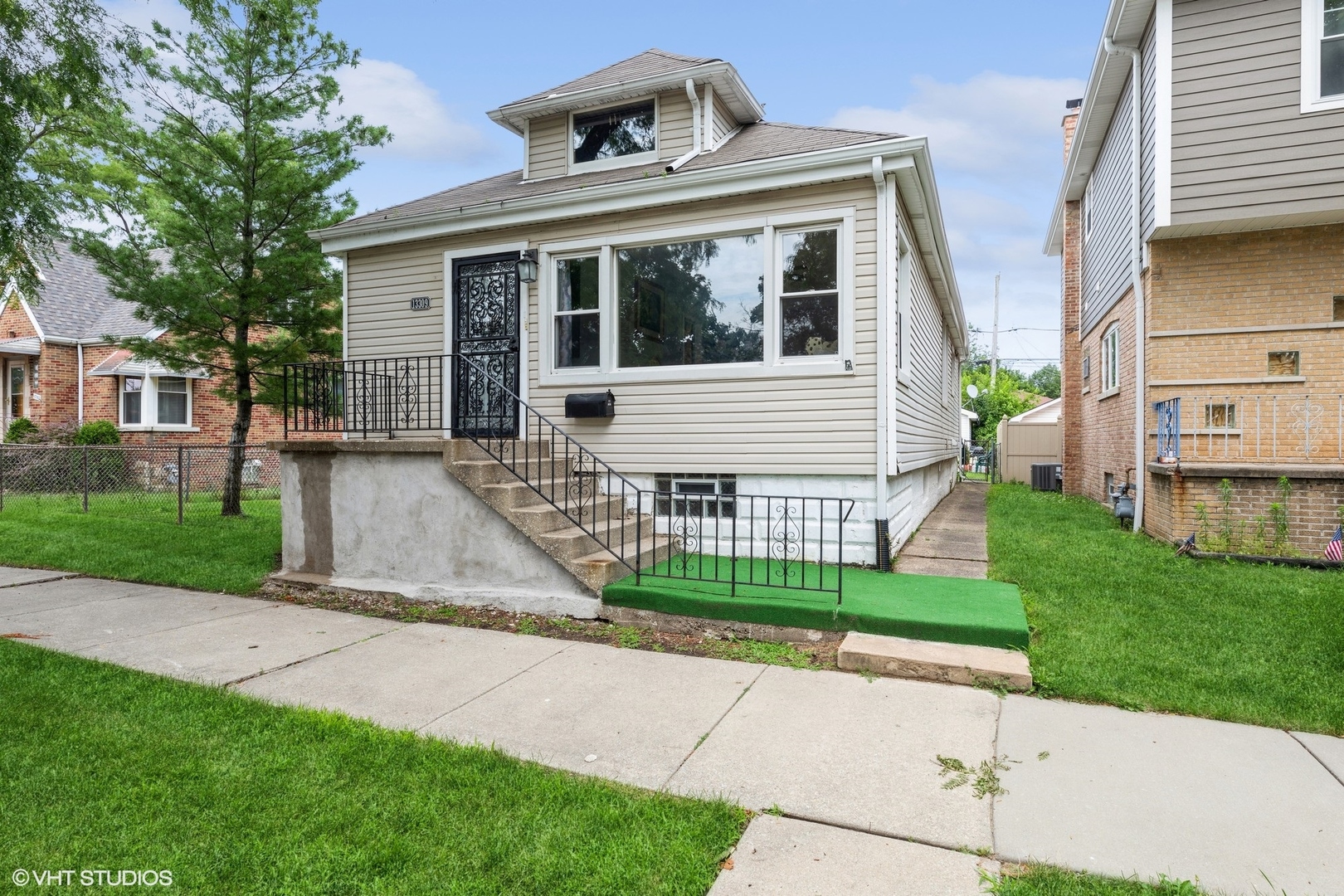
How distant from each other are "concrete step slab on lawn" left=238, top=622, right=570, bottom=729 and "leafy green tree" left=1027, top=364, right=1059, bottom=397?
259 feet

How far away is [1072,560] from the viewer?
6770mm

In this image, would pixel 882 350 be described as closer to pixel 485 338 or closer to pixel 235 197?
pixel 485 338

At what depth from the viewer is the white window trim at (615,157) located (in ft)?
26.9

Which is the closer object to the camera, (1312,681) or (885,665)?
(1312,681)

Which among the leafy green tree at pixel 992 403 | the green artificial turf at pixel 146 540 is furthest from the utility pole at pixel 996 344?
the green artificial turf at pixel 146 540

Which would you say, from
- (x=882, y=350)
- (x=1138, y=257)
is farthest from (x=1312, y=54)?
(x=882, y=350)

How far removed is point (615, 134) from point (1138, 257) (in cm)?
649

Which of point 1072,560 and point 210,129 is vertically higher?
point 210,129

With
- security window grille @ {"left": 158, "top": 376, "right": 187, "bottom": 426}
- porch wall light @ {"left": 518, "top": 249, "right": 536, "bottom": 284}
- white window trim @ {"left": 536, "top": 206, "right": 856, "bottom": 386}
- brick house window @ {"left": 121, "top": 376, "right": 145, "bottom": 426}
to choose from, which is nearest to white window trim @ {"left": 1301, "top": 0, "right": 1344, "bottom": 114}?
white window trim @ {"left": 536, "top": 206, "right": 856, "bottom": 386}

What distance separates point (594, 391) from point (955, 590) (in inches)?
150

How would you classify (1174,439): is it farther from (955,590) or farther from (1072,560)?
(955,590)

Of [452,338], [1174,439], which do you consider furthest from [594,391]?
[1174,439]

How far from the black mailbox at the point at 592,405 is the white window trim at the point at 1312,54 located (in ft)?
25.0

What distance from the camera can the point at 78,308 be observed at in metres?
17.8
